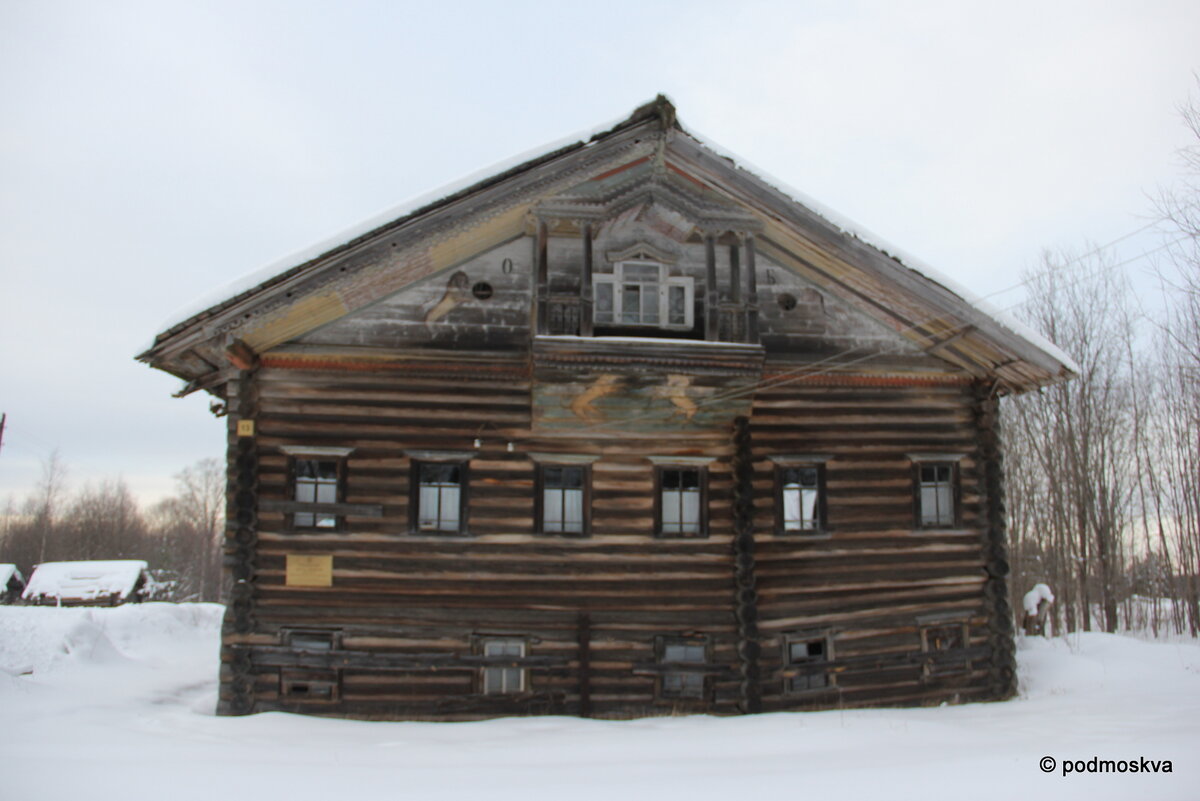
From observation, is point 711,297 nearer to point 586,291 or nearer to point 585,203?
point 586,291

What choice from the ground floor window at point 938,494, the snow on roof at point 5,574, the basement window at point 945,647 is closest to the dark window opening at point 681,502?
the ground floor window at point 938,494

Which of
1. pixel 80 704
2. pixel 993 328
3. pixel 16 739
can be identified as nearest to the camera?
pixel 16 739

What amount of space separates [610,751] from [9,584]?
47.5 m

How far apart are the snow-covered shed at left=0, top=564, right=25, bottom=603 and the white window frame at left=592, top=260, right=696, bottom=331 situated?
42.3 meters

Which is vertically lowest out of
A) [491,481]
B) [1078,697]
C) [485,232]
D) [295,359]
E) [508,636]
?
[1078,697]

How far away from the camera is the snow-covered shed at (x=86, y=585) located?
3969 centimetres

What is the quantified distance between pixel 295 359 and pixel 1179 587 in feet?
115

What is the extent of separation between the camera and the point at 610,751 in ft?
29.8

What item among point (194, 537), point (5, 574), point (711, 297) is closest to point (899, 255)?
point (711, 297)

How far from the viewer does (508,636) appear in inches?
482

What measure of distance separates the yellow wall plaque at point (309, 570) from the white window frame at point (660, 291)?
584 centimetres

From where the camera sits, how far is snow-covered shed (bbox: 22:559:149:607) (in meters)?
39.7

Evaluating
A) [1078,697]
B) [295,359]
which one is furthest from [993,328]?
[295,359]

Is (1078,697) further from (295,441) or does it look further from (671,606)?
(295,441)
